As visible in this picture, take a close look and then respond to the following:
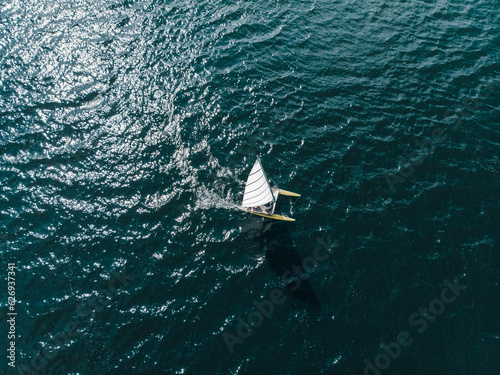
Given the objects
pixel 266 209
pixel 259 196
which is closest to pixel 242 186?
pixel 259 196

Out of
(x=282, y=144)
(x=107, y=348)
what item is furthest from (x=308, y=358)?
(x=282, y=144)

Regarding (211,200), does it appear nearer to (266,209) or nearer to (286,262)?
(266,209)

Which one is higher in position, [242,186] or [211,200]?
[211,200]

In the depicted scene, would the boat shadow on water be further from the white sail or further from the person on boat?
the white sail

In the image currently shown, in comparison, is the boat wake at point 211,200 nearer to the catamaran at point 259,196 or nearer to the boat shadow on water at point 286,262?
the catamaran at point 259,196

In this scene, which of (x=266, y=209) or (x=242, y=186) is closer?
(x=266, y=209)

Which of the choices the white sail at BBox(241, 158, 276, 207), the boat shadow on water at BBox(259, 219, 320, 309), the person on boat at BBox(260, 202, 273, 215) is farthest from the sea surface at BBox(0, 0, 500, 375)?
the white sail at BBox(241, 158, 276, 207)
